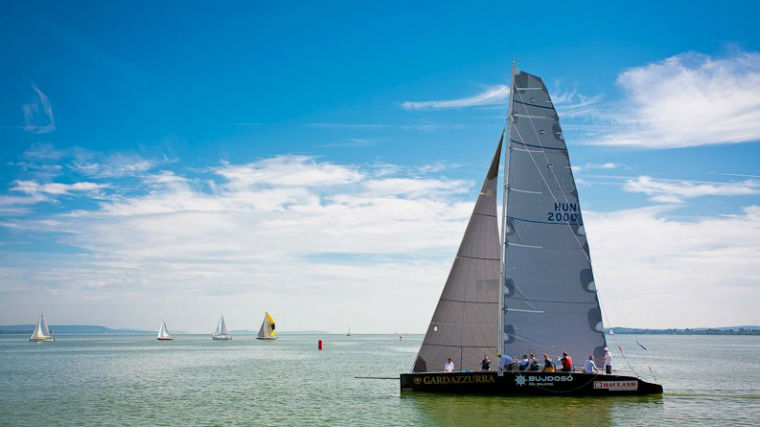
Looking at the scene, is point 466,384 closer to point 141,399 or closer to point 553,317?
point 553,317

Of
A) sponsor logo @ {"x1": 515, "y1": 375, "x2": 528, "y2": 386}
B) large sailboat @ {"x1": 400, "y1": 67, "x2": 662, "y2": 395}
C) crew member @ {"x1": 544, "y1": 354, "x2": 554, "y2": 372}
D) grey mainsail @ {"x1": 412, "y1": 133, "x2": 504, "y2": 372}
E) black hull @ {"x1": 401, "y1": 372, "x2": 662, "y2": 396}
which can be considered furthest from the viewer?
grey mainsail @ {"x1": 412, "y1": 133, "x2": 504, "y2": 372}

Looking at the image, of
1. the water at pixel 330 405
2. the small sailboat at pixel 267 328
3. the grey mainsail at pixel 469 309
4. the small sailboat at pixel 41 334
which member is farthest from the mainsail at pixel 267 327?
the grey mainsail at pixel 469 309

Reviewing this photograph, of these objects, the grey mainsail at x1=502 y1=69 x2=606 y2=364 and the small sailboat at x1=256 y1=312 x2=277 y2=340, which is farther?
the small sailboat at x1=256 y1=312 x2=277 y2=340

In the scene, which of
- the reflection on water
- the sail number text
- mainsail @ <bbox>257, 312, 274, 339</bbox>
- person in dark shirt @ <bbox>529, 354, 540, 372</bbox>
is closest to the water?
the reflection on water

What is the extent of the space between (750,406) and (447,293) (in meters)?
14.7

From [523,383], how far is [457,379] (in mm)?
2627

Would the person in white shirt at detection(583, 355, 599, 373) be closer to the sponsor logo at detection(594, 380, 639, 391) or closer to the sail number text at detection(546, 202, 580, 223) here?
the sponsor logo at detection(594, 380, 639, 391)

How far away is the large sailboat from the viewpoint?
87.0 feet

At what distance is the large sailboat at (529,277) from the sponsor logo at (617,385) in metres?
0.06

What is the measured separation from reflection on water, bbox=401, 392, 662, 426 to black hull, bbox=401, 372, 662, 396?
Answer: 65cm

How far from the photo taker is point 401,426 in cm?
2222

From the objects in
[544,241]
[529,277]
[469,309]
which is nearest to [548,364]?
[529,277]

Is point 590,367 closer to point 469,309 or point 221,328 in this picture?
point 469,309

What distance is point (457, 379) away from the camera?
25.0 m
